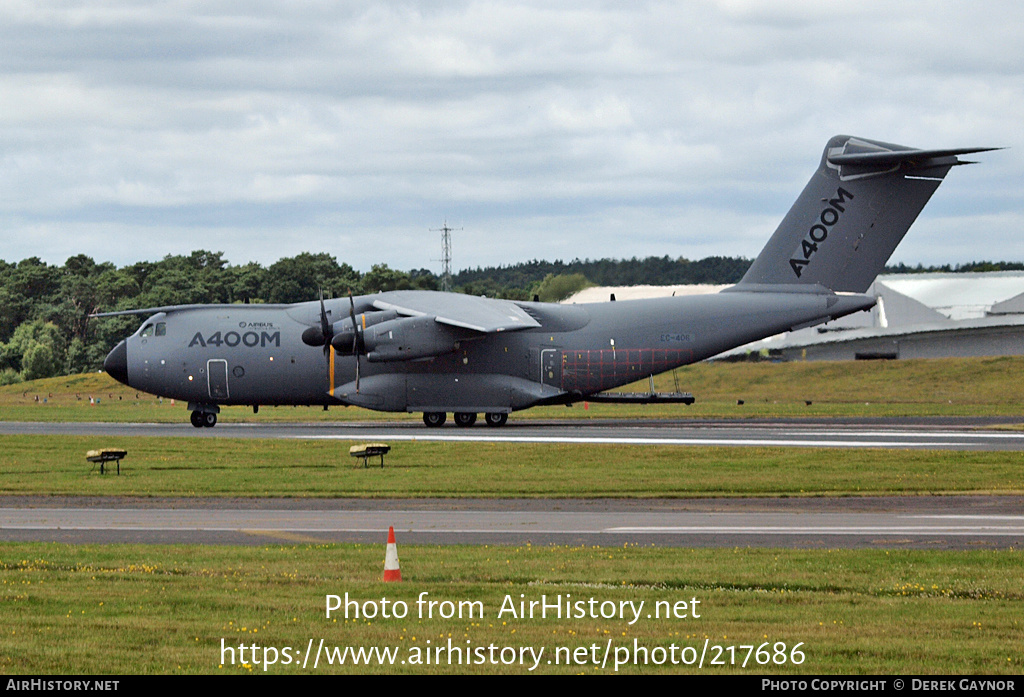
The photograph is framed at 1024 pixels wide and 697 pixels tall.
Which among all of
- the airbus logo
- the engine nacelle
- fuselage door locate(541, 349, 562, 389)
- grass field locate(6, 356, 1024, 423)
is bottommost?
grass field locate(6, 356, 1024, 423)

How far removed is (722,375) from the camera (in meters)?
78.4

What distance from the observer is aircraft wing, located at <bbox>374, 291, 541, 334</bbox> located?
4338cm

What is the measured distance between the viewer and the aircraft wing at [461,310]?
142 ft

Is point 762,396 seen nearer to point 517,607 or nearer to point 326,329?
point 326,329

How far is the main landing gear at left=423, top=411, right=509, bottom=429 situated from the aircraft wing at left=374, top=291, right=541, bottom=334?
4.25 metres

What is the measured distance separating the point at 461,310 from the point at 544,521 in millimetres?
24623

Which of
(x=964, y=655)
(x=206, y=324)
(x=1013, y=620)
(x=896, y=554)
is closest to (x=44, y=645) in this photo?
(x=964, y=655)

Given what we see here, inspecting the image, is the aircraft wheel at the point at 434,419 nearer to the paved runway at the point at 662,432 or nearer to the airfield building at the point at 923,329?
the paved runway at the point at 662,432

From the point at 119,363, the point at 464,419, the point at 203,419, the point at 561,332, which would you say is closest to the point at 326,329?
the point at 464,419

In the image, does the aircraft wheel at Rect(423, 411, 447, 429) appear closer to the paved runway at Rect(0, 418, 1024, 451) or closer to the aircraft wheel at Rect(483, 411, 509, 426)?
the paved runway at Rect(0, 418, 1024, 451)

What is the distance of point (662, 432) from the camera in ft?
138

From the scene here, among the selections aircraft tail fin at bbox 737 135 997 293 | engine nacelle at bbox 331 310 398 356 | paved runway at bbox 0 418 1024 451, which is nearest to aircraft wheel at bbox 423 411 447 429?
paved runway at bbox 0 418 1024 451

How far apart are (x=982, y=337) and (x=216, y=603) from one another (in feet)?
270

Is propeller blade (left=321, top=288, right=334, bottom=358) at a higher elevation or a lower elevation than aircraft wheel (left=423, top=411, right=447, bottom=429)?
higher
